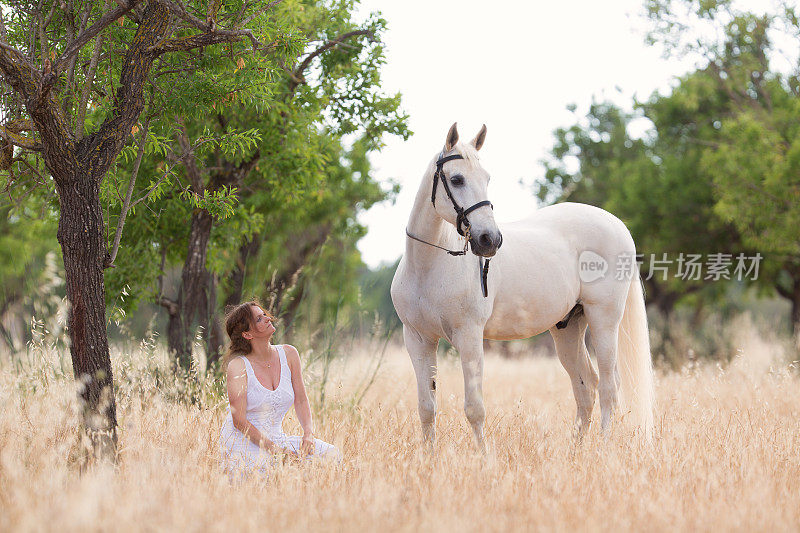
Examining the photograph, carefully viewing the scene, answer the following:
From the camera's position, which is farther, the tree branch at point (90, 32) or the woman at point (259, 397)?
the woman at point (259, 397)

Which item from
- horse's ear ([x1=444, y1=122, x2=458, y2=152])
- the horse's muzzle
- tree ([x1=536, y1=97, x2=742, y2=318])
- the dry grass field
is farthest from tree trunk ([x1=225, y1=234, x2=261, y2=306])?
tree ([x1=536, y1=97, x2=742, y2=318])

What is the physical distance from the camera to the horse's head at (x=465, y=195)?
417 centimetres

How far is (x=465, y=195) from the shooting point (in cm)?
430

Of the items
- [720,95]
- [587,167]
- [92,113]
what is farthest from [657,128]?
[92,113]

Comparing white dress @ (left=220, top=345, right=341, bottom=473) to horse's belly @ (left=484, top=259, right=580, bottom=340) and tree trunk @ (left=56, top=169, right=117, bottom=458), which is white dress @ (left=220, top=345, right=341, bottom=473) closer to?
tree trunk @ (left=56, top=169, right=117, bottom=458)

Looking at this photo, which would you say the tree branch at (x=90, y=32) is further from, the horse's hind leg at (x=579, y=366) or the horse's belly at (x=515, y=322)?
the horse's hind leg at (x=579, y=366)

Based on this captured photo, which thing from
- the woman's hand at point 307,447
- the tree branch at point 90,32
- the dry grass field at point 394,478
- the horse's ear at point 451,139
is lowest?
the dry grass field at point 394,478

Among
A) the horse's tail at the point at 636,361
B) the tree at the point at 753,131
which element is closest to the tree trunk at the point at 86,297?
the horse's tail at the point at 636,361

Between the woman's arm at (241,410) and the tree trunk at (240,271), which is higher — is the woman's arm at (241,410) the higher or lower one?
the lower one

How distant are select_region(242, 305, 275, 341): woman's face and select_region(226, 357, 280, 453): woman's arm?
26 cm

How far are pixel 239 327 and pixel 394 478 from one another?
138 centimetres

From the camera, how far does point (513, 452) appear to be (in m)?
4.61

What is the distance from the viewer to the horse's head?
4168 millimetres

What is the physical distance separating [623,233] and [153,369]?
419 centimetres
